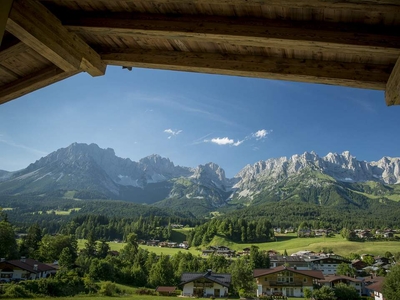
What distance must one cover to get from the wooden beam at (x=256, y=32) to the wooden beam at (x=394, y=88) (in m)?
0.14

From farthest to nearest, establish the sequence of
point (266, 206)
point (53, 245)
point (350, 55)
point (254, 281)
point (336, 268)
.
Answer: point (266, 206) → point (336, 268) → point (53, 245) → point (254, 281) → point (350, 55)

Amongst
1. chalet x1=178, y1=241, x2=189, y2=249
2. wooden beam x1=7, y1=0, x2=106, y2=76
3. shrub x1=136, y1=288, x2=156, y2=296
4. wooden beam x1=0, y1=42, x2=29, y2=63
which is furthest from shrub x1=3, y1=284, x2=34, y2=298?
chalet x1=178, y1=241, x2=189, y2=249

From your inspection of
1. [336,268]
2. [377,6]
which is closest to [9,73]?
[377,6]

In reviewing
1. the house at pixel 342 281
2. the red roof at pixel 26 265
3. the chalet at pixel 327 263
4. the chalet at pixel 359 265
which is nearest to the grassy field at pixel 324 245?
the chalet at pixel 327 263

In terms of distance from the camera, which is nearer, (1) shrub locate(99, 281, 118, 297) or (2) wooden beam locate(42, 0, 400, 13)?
(2) wooden beam locate(42, 0, 400, 13)

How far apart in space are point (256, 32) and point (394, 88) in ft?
4.37

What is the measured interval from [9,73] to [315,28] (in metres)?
3.28

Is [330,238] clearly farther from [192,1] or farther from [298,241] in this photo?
[192,1]

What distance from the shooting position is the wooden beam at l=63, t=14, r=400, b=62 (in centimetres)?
237

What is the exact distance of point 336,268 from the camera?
238 ft

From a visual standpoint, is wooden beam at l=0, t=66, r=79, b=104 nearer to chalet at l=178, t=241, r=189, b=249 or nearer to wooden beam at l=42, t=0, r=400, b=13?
wooden beam at l=42, t=0, r=400, b=13

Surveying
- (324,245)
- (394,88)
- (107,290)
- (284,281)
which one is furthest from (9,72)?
(324,245)

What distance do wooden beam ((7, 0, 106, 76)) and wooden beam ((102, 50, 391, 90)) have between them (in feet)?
0.95

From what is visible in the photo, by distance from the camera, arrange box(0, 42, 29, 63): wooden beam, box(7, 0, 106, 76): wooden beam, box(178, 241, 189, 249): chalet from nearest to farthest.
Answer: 1. box(7, 0, 106, 76): wooden beam
2. box(0, 42, 29, 63): wooden beam
3. box(178, 241, 189, 249): chalet
